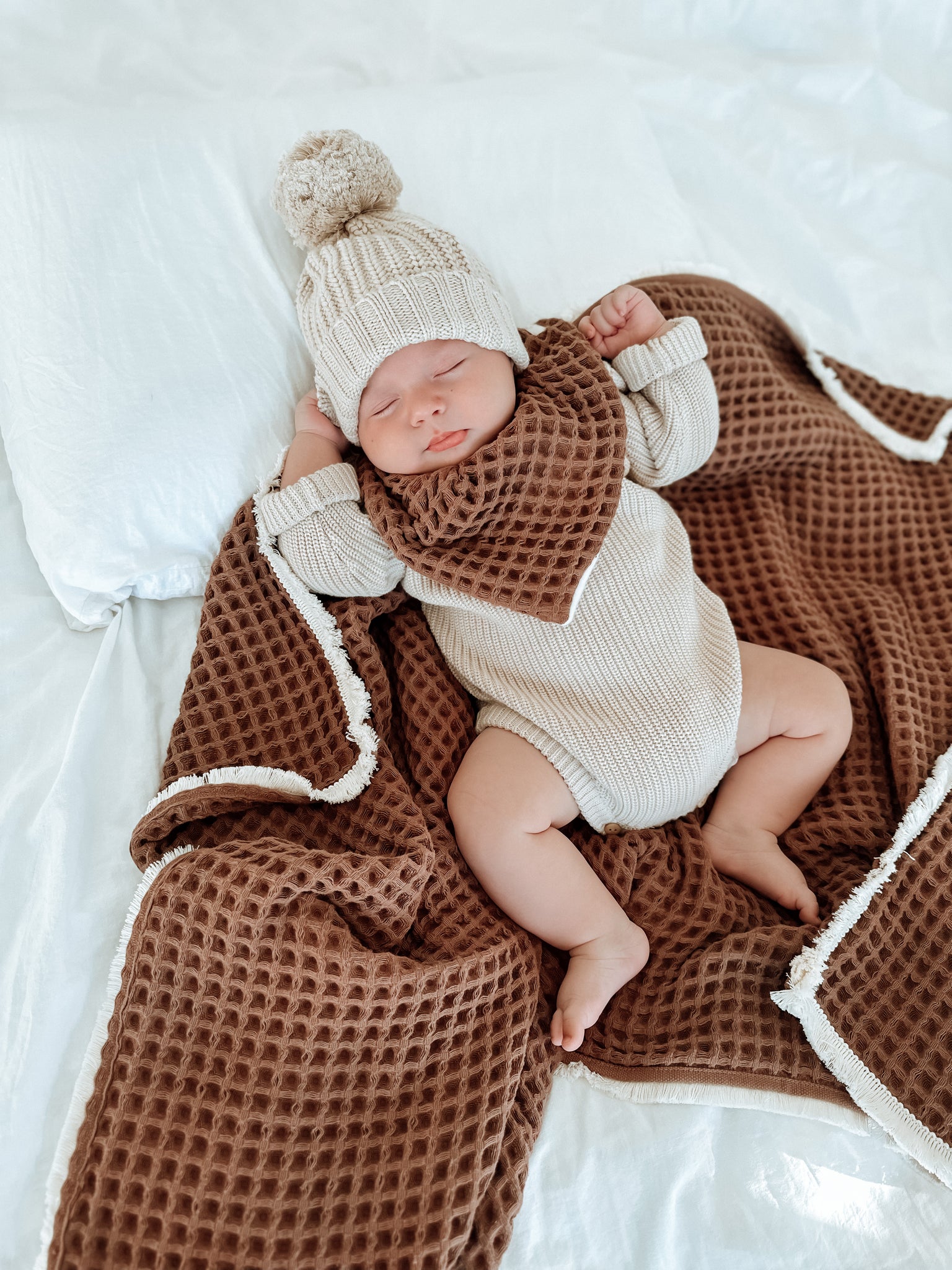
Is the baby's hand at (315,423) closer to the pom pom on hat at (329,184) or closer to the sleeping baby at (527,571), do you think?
the sleeping baby at (527,571)

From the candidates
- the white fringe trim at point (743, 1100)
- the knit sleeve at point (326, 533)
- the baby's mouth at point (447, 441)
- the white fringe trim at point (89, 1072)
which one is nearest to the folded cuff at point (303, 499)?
the knit sleeve at point (326, 533)

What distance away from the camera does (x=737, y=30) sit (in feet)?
6.07

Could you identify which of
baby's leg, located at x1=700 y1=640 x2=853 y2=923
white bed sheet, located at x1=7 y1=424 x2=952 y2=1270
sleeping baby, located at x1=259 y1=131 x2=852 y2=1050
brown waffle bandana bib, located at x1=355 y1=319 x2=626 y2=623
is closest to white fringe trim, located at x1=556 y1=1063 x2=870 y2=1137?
white bed sheet, located at x1=7 y1=424 x2=952 y2=1270

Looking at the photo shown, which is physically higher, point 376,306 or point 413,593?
point 376,306

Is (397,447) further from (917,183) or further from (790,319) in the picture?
(917,183)

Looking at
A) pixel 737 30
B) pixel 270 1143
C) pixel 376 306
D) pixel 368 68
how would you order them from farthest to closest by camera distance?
pixel 737 30 → pixel 368 68 → pixel 376 306 → pixel 270 1143

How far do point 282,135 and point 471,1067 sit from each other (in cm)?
133

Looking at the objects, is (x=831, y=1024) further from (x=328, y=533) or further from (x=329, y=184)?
(x=329, y=184)

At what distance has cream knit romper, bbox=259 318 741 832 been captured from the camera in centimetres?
113

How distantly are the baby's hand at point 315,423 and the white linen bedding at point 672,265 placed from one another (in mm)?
290

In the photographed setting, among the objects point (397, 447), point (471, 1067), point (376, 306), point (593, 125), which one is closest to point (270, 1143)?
point (471, 1067)

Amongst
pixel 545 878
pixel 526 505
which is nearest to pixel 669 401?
pixel 526 505

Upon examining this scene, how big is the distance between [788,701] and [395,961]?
0.59m

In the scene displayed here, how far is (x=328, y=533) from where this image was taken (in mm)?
1169
